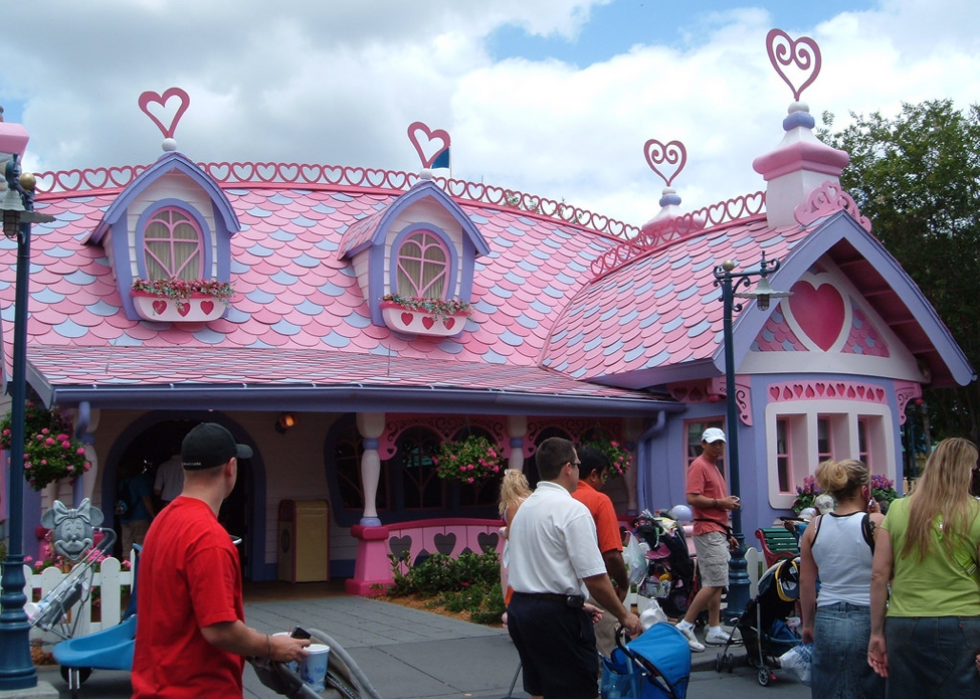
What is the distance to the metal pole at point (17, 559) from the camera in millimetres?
6438

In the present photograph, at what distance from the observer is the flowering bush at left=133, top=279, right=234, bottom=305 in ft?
41.6

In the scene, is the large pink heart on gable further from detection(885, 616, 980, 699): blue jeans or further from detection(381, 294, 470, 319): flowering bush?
detection(885, 616, 980, 699): blue jeans

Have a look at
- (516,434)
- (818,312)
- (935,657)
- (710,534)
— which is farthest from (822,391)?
(935,657)

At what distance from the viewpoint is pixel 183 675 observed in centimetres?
314

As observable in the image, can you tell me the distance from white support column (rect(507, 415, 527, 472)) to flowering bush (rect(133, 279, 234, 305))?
4.08m

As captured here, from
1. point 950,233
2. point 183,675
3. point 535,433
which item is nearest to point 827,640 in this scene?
point 183,675

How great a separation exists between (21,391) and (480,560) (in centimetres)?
601

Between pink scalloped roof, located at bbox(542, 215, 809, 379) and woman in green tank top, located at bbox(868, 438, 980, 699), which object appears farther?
pink scalloped roof, located at bbox(542, 215, 809, 379)

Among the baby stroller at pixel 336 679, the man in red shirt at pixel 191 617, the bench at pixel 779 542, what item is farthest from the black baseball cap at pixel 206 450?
the bench at pixel 779 542

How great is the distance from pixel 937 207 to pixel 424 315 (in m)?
9.00

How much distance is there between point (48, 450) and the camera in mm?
9938

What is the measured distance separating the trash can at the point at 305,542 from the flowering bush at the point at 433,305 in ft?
9.66

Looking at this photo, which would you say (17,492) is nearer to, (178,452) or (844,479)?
(844,479)

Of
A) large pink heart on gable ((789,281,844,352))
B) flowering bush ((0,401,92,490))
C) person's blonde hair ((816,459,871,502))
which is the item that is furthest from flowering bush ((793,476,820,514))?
flowering bush ((0,401,92,490))
